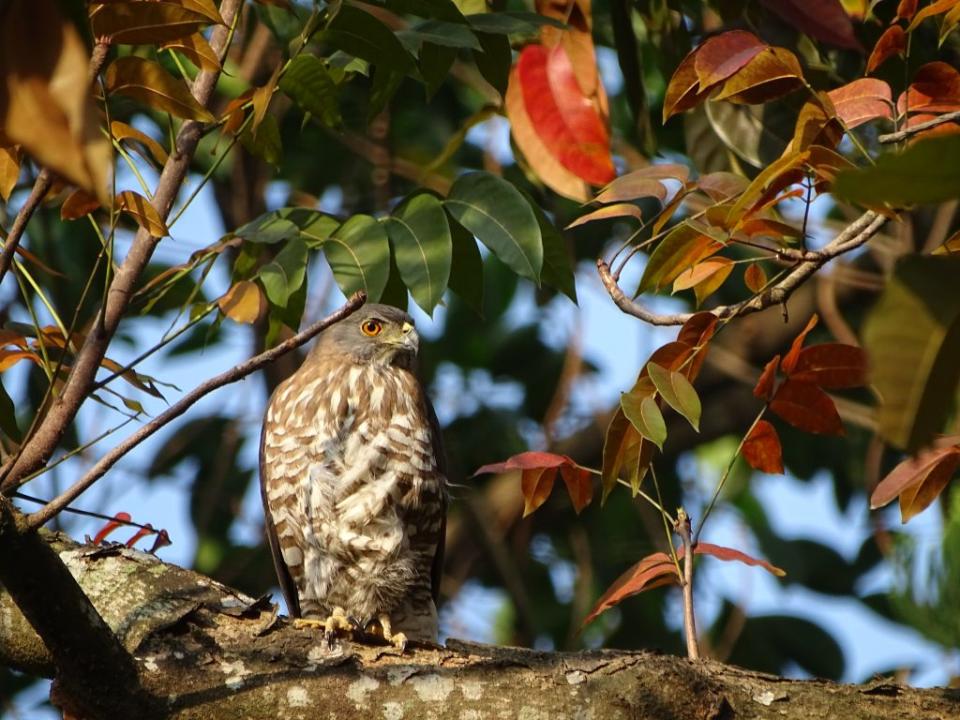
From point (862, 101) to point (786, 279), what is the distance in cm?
38

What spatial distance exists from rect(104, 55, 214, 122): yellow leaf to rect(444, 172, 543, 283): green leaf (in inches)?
38.8

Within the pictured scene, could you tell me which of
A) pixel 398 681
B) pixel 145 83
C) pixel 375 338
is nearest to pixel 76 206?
pixel 145 83

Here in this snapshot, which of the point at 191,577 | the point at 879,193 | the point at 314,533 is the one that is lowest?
the point at 879,193

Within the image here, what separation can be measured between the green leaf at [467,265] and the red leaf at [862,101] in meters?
1.22

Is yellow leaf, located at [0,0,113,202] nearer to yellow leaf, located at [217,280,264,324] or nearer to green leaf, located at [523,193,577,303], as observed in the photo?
yellow leaf, located at [217,280,264,324]

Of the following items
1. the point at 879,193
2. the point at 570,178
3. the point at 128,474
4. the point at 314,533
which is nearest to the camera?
the point at 879,193

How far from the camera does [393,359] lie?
4.74 m

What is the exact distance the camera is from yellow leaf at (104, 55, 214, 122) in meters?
2.27

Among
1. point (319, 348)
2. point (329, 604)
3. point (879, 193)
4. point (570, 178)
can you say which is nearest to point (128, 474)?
point (319, 348)

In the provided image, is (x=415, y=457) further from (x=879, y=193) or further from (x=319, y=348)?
(x=879, y=193)

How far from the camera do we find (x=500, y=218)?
318 cm

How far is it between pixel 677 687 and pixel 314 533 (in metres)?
1.80

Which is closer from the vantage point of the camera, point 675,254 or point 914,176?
point 914,176

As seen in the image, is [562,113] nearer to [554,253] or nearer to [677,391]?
[554,253]
